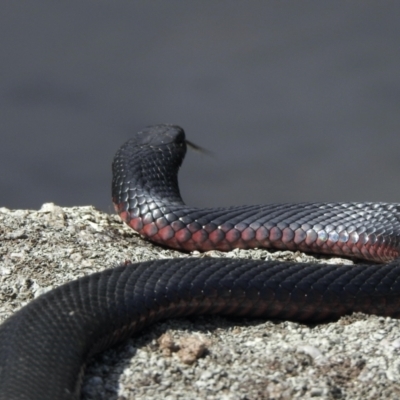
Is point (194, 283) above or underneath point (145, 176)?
underneath

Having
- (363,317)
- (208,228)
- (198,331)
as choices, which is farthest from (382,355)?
(208,228)

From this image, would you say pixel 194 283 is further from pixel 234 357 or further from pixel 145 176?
pixel 145 176

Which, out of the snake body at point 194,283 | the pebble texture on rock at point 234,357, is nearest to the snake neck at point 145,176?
the snake body at point 194,283

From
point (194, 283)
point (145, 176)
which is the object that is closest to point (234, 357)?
point (194, 283)

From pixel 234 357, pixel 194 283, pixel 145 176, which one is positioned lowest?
pixel 234 357

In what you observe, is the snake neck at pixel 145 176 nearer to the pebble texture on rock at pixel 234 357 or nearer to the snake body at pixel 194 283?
the snake body at pixel 194 283

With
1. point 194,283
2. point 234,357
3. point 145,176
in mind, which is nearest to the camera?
point 234,357

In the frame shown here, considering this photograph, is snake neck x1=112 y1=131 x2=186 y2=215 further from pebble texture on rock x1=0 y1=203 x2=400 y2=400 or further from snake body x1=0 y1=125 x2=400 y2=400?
pebble texture on rock x1=0 y1=203 x2=400 y2=400
